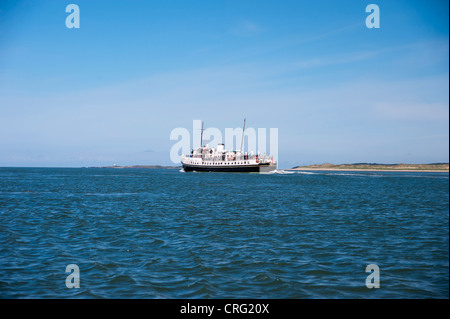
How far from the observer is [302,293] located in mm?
9938

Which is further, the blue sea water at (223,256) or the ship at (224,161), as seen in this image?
the ship at (224,161)

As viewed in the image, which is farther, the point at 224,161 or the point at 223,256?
the point at 224,161

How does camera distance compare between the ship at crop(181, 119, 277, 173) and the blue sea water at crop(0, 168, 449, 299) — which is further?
the ship at crop(181, 119, 277, 173)

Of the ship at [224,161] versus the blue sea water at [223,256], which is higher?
the ship at [224,161]

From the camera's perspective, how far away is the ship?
5094 inches

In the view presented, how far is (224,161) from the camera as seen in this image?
135500 mm

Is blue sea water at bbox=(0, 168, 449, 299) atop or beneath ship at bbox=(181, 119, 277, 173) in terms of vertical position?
beneath

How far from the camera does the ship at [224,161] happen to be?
129m
